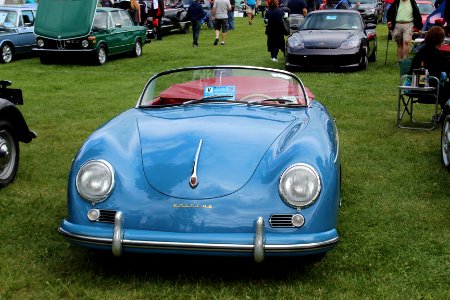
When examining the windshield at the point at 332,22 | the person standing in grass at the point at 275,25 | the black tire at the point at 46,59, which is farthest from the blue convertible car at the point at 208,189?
the black tire at the point at 46,59

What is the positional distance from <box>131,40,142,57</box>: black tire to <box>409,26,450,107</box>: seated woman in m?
11.1

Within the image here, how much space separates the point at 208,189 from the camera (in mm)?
3846

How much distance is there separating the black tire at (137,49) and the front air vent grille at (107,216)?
1485 cm

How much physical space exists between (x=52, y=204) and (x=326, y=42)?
31.7 feet

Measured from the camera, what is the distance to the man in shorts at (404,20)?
46.1 feet

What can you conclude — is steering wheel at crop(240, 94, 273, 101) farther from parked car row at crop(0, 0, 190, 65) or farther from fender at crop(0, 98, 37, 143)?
parked car row at crop(0, 0, 190, 65)

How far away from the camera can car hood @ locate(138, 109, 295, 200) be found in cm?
389

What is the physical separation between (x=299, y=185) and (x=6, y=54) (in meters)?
14.9

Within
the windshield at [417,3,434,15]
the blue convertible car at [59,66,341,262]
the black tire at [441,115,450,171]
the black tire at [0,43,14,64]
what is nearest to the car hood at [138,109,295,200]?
the blue convertible car at [59,66,341,262]

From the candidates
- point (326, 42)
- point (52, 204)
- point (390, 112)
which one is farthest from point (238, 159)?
point (326, 42)

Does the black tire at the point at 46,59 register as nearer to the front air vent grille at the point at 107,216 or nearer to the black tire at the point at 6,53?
the black tire at the point at 6,53

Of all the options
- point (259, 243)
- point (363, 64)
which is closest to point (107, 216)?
point (259, 243)

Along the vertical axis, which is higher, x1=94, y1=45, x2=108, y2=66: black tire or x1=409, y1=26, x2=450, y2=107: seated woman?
x1=409, y1=26, x2=450, y2=107: seated woman

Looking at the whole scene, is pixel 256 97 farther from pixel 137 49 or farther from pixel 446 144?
pixel 137 49
